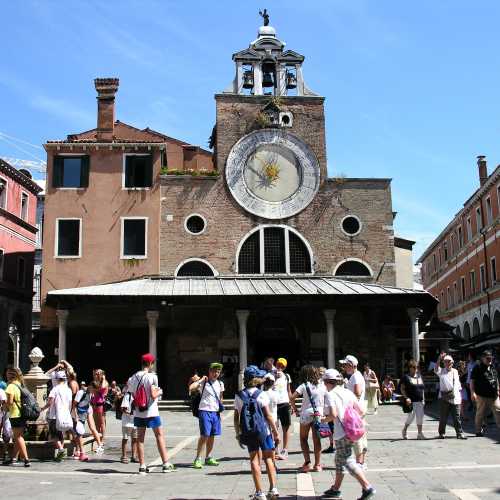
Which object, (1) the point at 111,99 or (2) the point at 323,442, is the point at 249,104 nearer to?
(1) the point at 111,99

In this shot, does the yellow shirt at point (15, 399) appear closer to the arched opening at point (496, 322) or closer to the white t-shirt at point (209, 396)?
the white t-shirt at point (209, 396)

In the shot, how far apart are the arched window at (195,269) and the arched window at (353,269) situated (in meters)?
5.33

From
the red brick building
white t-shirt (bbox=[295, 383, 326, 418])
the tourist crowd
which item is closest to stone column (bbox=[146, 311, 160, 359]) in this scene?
the tourist crowd

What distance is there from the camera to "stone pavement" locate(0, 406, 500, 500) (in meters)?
7.73

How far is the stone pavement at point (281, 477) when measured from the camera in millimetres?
7727

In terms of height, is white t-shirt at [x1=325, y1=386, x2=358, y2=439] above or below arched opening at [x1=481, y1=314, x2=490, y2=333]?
below

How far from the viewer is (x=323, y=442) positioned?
1242 cm

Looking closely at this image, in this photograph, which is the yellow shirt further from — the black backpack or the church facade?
the church facade

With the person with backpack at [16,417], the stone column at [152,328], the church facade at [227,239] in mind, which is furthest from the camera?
Answer: the church facade at [227,239]

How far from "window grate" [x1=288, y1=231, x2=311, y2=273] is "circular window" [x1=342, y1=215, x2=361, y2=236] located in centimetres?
195

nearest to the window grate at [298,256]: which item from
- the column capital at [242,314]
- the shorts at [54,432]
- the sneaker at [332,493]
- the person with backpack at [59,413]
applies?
the column capital at [242,314]

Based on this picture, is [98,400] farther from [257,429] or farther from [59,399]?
[257,429]

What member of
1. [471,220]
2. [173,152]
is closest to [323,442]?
[173,152]

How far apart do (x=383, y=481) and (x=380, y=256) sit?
1920 centimetres
